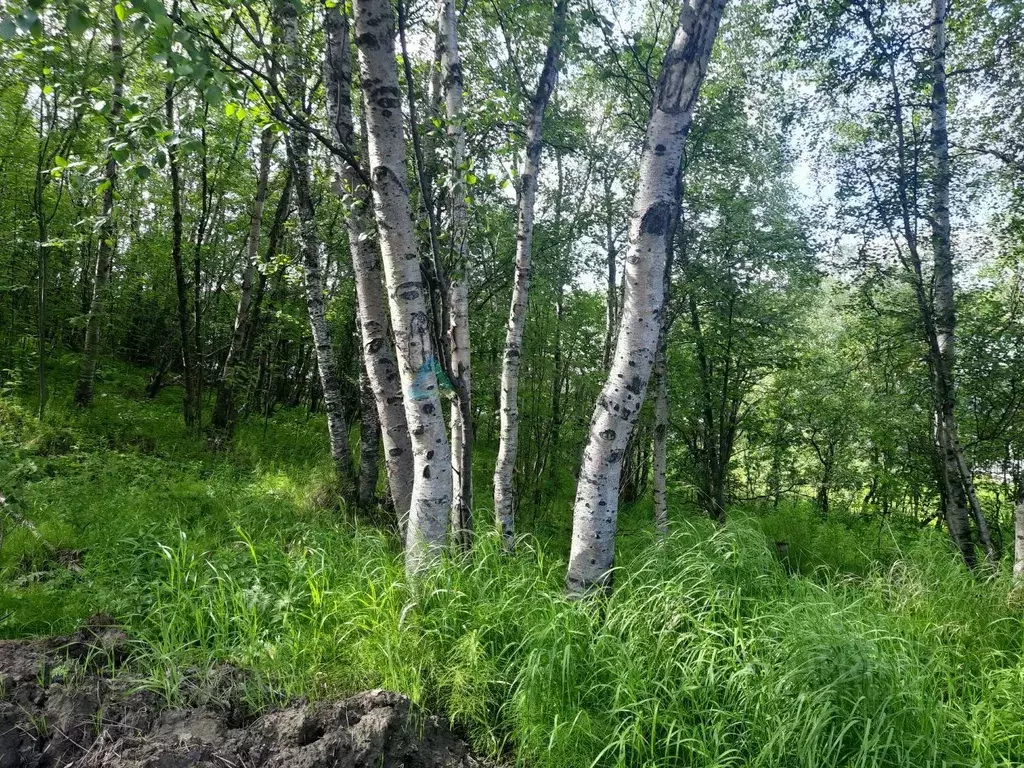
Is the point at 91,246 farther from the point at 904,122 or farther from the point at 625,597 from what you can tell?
the point at 904,122

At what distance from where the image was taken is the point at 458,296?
4.74 m

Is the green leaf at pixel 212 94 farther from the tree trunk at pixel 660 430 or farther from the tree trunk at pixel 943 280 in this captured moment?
the tree trunk at pixel 943 280

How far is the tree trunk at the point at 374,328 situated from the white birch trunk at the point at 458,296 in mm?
389

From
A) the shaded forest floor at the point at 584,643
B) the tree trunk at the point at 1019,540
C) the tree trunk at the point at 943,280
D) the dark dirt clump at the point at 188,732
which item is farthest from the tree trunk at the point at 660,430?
the dark dirt clump at the point at 188,732

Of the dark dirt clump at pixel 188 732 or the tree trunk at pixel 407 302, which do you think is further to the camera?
the tree trunk at pixel 407 302

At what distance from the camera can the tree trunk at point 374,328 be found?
398 centimetres

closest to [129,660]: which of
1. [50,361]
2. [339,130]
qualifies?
[339,130]

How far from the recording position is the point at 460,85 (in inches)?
191

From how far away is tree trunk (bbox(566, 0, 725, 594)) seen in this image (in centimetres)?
317

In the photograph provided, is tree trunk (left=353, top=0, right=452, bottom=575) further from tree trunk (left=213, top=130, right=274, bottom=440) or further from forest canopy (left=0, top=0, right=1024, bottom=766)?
tree trunk (left=213, top=130, right=274, bottom=440)

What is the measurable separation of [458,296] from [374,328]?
0.86m

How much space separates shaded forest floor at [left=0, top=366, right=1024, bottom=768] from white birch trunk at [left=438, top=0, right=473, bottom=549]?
2.00 ft

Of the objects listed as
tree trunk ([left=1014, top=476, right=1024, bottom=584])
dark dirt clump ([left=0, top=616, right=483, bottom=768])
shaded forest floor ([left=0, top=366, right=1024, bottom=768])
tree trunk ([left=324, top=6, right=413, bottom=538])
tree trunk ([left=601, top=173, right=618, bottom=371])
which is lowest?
dark dirt clump ([left=0, top=616, right=483, bottom=768])

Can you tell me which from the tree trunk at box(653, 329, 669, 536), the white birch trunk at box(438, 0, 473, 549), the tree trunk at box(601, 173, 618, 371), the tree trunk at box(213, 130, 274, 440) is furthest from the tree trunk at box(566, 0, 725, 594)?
the tree trunk at box(213, 130, 274, 440)
